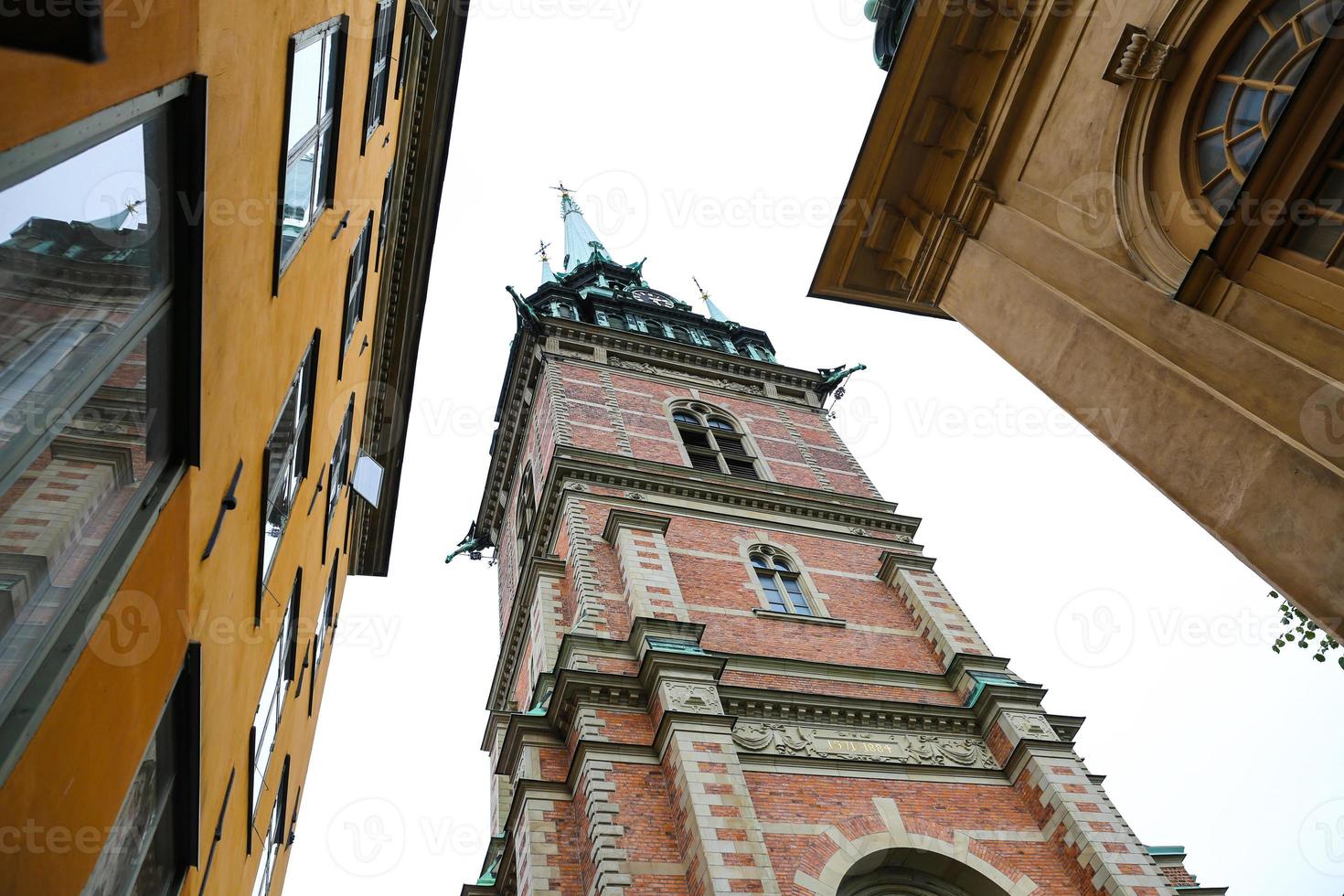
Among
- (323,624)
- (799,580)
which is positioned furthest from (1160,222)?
(799,580)

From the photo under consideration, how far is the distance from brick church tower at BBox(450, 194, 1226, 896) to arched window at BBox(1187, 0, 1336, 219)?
9.98m

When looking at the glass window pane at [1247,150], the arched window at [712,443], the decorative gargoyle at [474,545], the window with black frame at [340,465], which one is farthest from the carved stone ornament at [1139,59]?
the decorative gargoyle at [474,545]

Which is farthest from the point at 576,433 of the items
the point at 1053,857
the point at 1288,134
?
the point at 1288,134

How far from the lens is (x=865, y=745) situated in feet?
53.9

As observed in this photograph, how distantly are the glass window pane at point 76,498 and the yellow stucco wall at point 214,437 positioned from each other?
0.28 meters

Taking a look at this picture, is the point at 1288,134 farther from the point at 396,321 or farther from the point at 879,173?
the point at 396,321

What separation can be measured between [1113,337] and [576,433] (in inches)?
726

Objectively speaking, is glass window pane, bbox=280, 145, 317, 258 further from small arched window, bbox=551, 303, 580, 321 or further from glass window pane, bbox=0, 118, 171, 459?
small arched window, bbox=551, 303, 580, 321

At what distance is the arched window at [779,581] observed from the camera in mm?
20578

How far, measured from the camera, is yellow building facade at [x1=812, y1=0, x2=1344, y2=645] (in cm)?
587

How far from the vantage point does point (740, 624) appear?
19.2 metres

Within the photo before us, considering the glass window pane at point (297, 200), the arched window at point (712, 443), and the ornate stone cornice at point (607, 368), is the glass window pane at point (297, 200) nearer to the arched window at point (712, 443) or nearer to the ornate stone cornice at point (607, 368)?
the arched window at point (712, 443)

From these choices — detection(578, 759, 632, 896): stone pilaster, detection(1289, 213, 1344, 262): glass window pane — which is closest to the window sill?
detection(578, 759, 632, 896): stone pilaster

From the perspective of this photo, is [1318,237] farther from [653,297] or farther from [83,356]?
[653,297]
